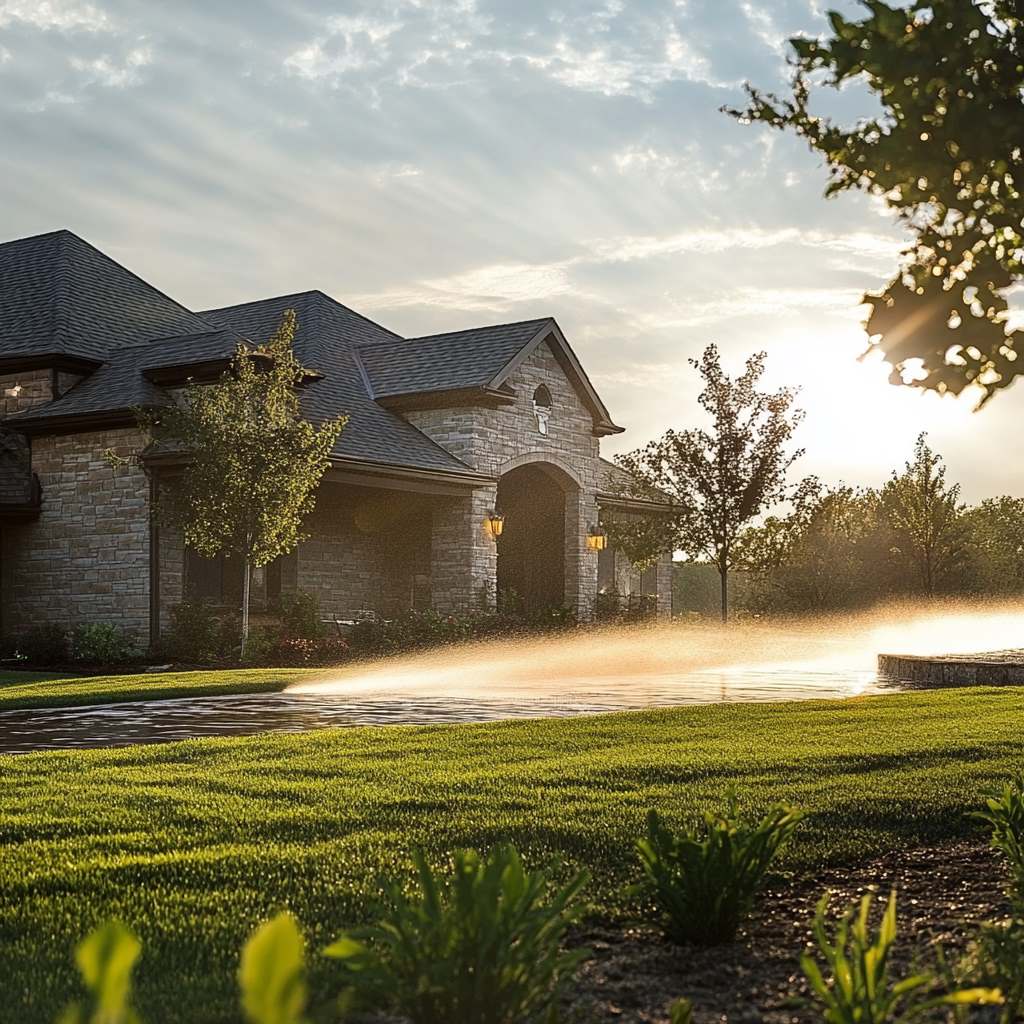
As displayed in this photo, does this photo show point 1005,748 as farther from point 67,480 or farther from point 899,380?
point 67,480

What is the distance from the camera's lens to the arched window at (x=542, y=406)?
28.6 m

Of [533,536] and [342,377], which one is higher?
[342,377]

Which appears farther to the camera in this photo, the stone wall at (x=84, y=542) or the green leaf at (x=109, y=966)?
the stone wall at (x=84, y=542)

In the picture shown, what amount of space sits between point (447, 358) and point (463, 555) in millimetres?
4612

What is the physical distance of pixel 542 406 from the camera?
94.6 feet

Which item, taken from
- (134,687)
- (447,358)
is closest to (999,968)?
(134,687)

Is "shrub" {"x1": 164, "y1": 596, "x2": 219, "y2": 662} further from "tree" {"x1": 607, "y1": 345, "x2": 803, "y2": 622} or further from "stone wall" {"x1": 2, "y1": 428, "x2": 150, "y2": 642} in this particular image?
"tree" {"x1": 607, "y1": 345, "x2": 803, "y2": 622}

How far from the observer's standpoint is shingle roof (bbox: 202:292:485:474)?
2558cm

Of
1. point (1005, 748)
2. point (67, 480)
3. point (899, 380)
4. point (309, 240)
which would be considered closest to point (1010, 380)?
point (899, 380)

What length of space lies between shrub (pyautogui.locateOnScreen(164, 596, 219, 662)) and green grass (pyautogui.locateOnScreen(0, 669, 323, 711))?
366cm

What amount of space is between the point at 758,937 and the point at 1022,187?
2.51 metres

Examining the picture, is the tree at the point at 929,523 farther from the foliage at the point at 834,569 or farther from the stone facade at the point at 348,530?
the stone facade at the point at 348,530

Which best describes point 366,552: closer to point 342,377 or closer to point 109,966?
point 342,377

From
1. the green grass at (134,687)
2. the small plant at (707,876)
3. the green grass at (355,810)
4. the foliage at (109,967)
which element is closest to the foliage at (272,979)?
the foliage at (109,967)
